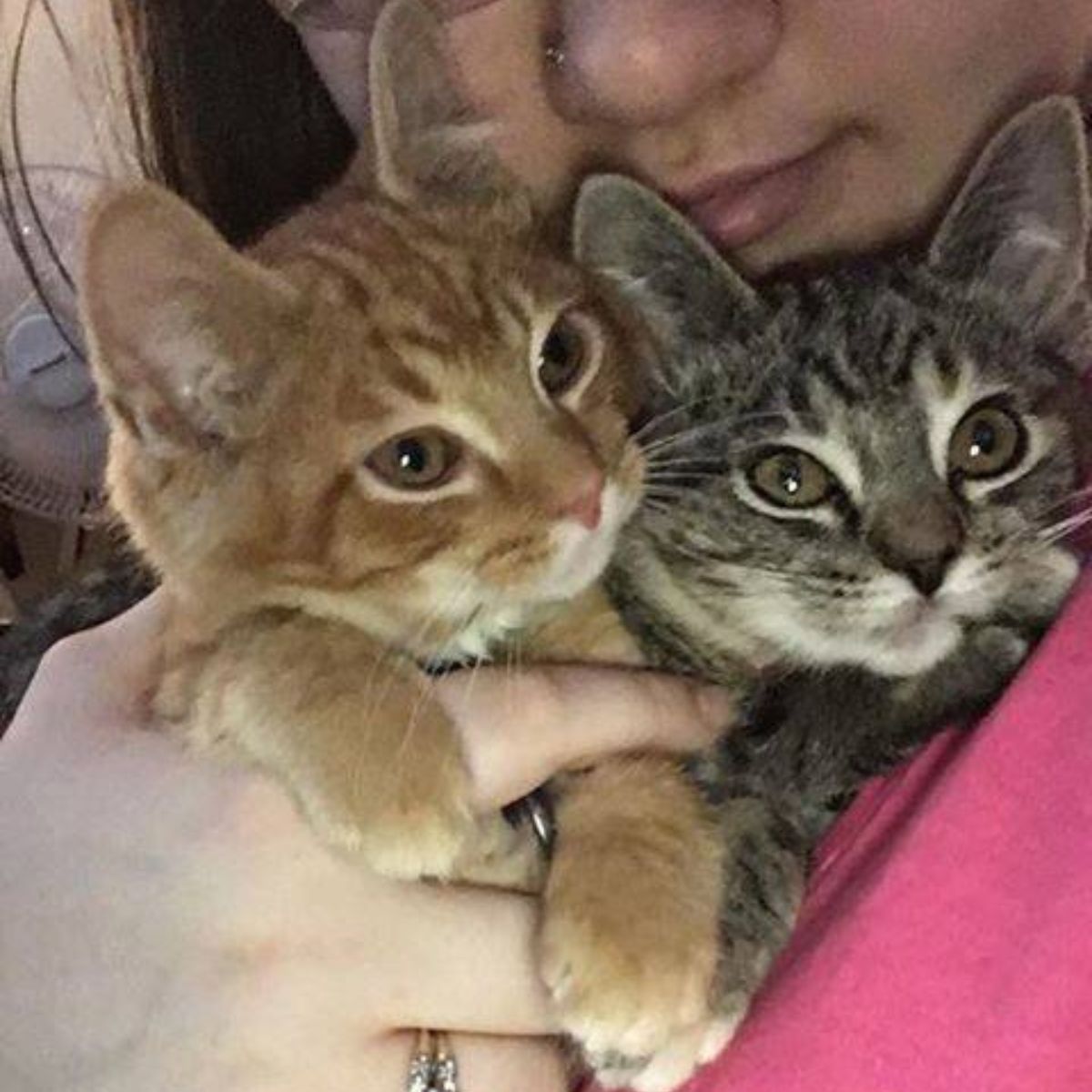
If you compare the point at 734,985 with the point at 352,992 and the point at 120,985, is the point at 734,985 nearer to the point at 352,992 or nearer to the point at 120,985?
the point at 352,992

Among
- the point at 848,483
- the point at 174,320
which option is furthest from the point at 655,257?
the point at 174,320

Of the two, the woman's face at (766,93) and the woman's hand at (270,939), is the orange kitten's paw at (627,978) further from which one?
the woman's face at (766,93)

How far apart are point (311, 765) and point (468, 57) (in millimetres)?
526

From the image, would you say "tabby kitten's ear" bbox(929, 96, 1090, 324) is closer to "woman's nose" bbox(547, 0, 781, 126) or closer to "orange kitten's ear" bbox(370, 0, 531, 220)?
"woman's nose" bbox(547, 0, 781, 126)

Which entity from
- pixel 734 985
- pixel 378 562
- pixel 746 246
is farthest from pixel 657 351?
pixel 734 985

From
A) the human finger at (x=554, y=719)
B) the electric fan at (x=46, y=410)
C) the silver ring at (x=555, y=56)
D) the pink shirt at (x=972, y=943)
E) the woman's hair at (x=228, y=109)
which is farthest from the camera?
the electric fan at (x=46, y=410)

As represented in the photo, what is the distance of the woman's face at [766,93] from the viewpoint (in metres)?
1.19

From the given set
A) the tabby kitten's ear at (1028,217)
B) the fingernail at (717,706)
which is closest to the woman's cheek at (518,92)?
the tabby kitten's ear at (1028,217)

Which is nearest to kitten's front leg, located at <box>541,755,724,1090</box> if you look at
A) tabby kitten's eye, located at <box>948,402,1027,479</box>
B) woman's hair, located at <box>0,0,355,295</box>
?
tabby kitten's eye, located at <box>948,402,1027,479</box>

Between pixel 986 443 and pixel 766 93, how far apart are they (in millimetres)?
294

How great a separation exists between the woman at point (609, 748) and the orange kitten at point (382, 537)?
0.12 ft

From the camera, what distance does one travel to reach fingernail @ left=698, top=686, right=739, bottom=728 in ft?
3.56

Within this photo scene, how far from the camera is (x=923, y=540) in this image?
1.05 m

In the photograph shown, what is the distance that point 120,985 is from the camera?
1.02 m
